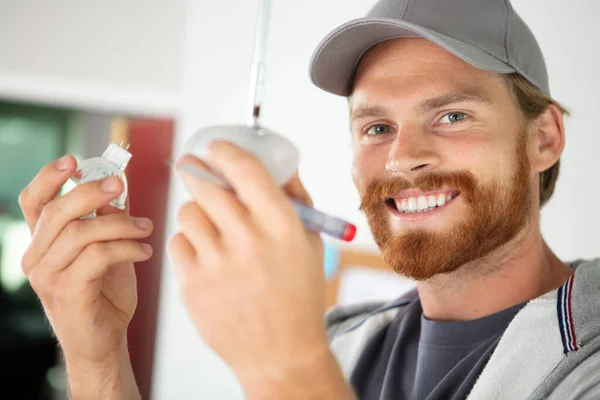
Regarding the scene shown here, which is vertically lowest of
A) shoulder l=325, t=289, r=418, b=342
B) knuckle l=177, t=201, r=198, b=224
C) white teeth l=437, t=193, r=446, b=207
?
shoulder l=325, t=289, r=418, b=342

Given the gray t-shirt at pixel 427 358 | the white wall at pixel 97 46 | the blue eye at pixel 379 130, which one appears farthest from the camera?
the white wall at pixel 97 46

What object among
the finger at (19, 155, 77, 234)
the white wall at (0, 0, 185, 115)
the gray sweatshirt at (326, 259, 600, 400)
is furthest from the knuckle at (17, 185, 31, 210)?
the white wall at (0, 0, 185, 115)

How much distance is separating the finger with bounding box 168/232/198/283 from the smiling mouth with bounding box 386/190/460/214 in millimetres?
625

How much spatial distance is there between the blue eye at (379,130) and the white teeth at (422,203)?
0.18 metres

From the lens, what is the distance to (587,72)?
1.79m

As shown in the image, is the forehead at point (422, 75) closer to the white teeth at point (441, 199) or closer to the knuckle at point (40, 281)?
the white teeth at point (441, 199)

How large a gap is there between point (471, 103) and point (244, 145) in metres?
0.66

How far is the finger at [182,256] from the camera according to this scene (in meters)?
0.58

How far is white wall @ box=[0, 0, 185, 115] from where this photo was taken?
2.89 m

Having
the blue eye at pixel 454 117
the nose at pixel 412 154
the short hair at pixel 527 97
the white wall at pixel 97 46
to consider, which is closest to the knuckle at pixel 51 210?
the nose at pixel 412 154

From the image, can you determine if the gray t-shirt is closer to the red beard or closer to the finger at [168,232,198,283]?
the red beard

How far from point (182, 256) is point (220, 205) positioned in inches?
2.7

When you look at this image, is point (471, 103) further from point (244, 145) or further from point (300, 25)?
point (300, 25)

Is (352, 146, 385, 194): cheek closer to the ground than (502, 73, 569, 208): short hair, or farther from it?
closer to the ground
